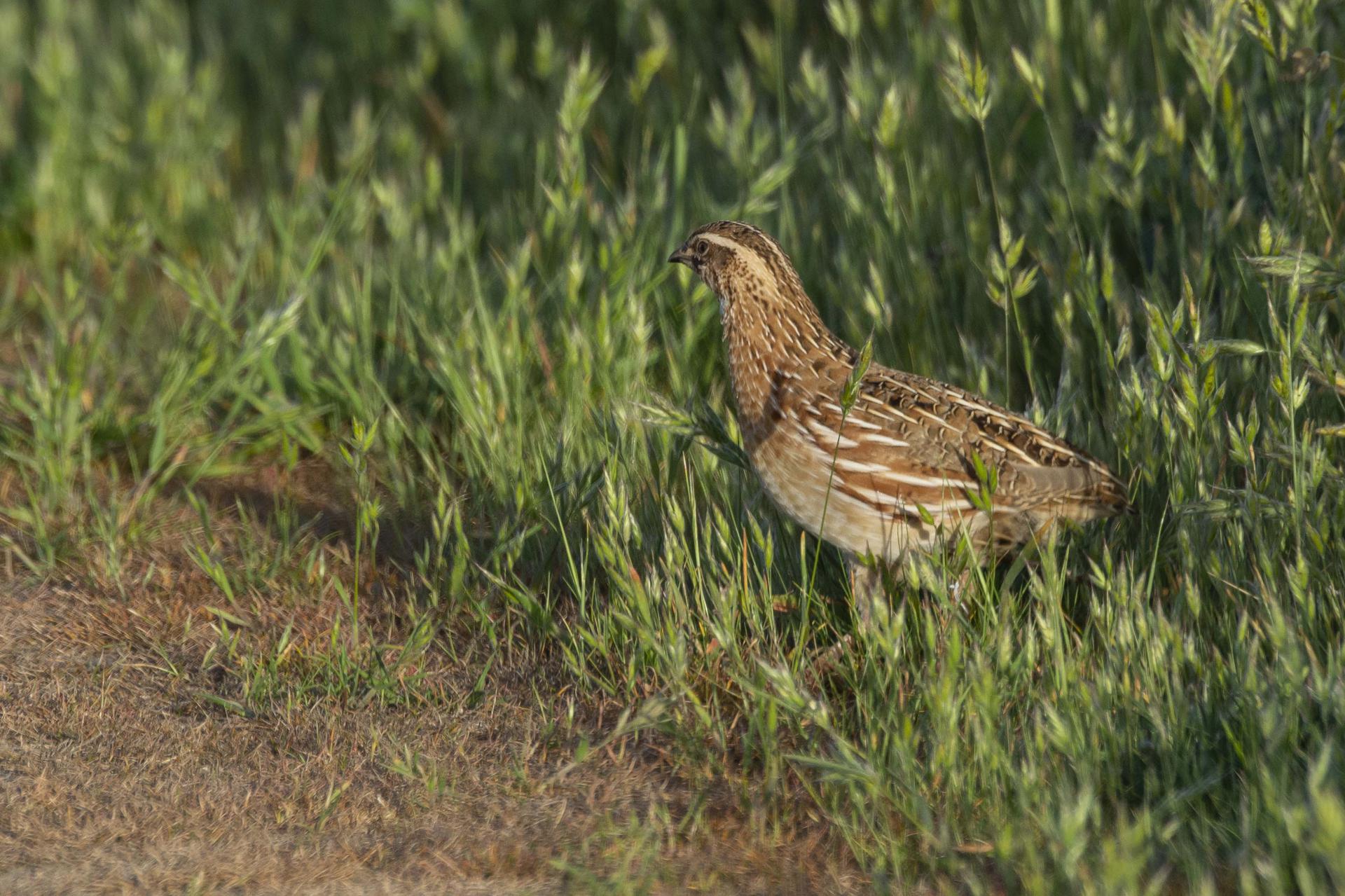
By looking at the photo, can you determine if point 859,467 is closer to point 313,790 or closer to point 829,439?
point 829,439

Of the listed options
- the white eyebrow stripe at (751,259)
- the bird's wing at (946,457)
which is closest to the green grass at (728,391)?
the bird's wing at (946,457)

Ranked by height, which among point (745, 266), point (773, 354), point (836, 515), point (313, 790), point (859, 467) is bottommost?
point (313, 790)

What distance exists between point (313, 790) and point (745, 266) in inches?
78.0

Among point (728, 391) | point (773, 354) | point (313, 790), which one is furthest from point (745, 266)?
point (313, 790)

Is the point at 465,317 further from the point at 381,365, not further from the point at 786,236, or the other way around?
the point at 786,236

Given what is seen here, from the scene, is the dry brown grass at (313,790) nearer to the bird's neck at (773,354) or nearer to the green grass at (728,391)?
the green grass at (728,391)

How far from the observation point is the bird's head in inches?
182

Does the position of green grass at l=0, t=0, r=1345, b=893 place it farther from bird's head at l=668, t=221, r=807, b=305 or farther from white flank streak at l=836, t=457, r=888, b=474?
bird's head at l=668, t=221, r=807, b=305

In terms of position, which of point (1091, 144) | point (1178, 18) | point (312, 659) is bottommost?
point (312, 659)

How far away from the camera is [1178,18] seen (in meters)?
5.05

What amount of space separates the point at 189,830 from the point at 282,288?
9.11 feet

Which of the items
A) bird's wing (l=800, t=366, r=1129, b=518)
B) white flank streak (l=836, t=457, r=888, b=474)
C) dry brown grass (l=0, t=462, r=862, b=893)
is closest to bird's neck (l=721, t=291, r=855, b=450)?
bird's wing (l=800, t=366, r=1129, b=518)

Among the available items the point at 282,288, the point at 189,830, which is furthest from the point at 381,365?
the point at 189,830

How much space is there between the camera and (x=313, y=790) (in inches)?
148
